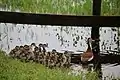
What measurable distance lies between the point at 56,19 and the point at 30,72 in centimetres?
31

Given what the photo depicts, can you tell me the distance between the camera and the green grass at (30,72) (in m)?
1.51

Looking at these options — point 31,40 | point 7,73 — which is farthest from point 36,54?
point 7,73

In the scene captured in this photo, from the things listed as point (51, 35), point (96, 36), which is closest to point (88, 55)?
point (96, 36)

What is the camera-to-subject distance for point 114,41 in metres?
1.55

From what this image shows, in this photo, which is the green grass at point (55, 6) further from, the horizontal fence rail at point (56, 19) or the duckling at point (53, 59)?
the duckling at point (53, 59)

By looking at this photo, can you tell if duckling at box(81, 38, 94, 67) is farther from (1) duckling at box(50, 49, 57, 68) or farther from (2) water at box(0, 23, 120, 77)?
(1) duckling at box(50, 49, 57, 68)

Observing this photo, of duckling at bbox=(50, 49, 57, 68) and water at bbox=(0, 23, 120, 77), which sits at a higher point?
water at bbox=(0, 23, 120, 77)

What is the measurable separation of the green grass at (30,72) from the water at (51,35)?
10 cm

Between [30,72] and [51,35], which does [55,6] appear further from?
[30,72]

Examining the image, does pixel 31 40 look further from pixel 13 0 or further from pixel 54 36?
pixel 13 0

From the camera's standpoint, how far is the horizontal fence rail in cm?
150

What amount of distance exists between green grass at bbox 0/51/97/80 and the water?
0.33 feet

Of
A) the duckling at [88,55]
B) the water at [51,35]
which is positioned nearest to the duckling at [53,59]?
the water at [51,35]

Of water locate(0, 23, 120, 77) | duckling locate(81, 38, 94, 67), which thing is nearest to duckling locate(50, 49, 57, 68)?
water locate(0, 23, 120, 77)
